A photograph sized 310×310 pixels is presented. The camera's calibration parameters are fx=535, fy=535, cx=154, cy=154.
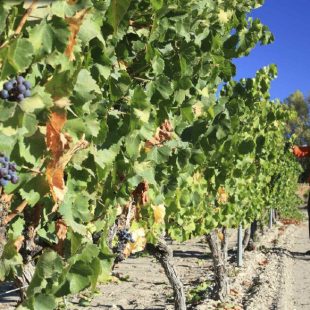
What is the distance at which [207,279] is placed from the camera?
33.9ft

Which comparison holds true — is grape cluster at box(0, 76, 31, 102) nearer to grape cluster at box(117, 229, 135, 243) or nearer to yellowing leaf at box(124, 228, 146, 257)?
grape cluster at box(117, 229, 135, 243)

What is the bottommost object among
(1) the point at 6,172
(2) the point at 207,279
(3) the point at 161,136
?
(2) the point at 207,279

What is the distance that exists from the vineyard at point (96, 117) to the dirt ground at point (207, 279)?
455cm

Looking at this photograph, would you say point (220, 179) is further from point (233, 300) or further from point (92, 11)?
point (233, 300)

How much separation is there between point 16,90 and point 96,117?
0.68m

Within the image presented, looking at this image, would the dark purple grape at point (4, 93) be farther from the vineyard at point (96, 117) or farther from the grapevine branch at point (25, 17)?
the grapevine branch at point (25, 17)

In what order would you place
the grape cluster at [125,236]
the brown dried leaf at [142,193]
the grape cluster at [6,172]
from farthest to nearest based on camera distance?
the grape cluster at [125,236]
the brown dried leaf at [142,193]
the grape cluster at [6,172]

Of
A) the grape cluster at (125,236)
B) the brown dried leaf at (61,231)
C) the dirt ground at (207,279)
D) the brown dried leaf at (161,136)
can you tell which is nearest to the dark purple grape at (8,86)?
the brown dried leaf at (61,231)

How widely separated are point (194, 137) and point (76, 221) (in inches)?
46.8

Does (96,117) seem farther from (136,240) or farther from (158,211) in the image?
(136,240)

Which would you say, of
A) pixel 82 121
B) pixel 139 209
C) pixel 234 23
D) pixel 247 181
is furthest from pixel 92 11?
pixel 247 181

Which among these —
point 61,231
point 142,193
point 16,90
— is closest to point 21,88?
point 16,90

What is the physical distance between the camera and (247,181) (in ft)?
29.3

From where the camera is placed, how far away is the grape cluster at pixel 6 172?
1562mm
